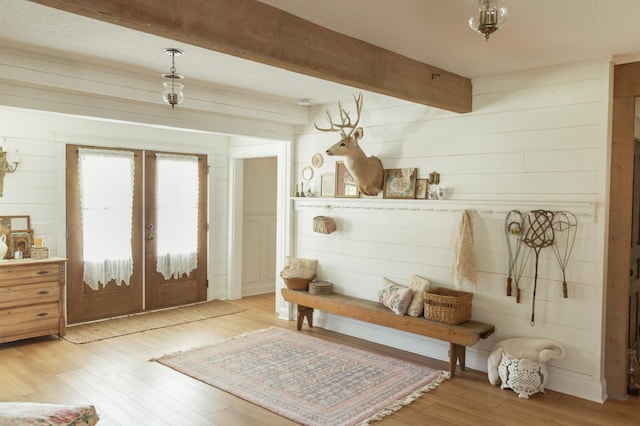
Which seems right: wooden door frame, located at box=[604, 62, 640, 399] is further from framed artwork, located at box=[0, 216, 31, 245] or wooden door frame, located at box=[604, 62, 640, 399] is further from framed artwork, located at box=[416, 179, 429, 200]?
framed artwork, located at box=[0, 216, 31, 245]

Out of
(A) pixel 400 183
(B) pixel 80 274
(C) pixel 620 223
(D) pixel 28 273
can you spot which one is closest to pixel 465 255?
(A) pixel 400 183

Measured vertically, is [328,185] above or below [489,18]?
below

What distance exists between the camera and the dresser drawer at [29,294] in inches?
181

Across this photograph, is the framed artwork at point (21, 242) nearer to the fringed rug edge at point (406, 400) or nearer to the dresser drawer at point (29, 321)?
the dresser drawer at point (29, 321)

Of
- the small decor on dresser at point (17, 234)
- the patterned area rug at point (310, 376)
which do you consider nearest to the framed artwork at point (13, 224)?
the small decor on dresser at point (17, 234)

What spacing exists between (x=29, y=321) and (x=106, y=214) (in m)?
1.49

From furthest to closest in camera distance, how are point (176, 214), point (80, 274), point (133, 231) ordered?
point (176, 214)
point (133, 231)
point (80, 274)

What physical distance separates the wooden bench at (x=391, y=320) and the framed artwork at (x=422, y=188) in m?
1.09

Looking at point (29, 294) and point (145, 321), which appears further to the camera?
point (145, 321)

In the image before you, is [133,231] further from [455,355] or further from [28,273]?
[455,355]

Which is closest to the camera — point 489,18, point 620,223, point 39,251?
point 489,18

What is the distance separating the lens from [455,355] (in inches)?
160

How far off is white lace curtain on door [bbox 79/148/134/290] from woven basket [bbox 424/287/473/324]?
12.1ft

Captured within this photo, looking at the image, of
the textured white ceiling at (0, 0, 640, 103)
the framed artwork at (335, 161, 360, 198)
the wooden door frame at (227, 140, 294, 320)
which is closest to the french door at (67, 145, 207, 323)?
the wooden door frame at (227, 140, 294, 320)
